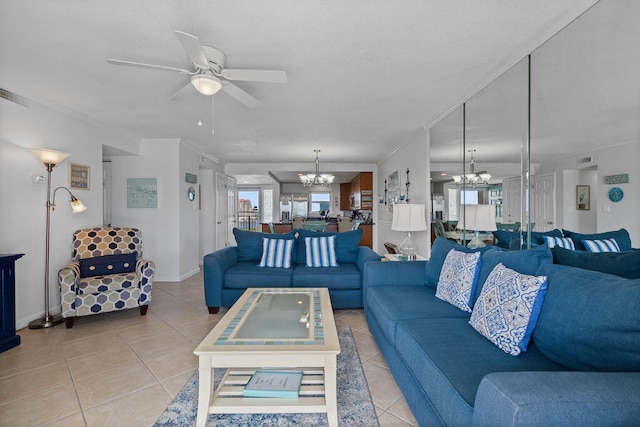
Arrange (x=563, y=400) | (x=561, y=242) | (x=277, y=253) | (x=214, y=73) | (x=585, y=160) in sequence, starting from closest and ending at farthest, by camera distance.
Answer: (x=563, y=400) < (x=585, y=160) < (x=561, y=242) < (x=214, y=73) < (x=277, y=253)

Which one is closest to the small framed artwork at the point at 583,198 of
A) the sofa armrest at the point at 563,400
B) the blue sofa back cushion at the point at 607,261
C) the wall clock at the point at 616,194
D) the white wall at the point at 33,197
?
the wall clock at the point at 616,194

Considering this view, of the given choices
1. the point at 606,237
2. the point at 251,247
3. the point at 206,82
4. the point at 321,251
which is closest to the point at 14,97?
the point at 206,82

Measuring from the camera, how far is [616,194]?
5.77ft

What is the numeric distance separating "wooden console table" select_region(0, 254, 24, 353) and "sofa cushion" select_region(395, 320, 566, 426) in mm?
3276

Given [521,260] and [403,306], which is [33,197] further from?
[521,260]

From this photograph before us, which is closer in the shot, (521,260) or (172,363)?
(521,260)

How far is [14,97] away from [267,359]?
3.67 meters

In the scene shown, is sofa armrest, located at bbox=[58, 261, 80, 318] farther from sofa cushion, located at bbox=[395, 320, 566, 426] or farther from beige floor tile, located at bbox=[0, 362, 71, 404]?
sofa cushion, located at bbox=[395, 320, 566, 426]

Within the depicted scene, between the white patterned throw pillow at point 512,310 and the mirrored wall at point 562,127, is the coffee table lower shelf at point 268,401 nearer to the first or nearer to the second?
the white patterned throw pillow at point 512,310

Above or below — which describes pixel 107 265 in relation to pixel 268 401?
above

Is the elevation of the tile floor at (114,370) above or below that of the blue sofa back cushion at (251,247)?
below

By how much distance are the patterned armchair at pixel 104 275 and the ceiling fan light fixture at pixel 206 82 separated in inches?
85.3

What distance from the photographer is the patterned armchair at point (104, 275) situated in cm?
312

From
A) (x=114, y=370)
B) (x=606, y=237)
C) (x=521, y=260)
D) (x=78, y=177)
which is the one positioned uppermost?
(x=78, y=177)
